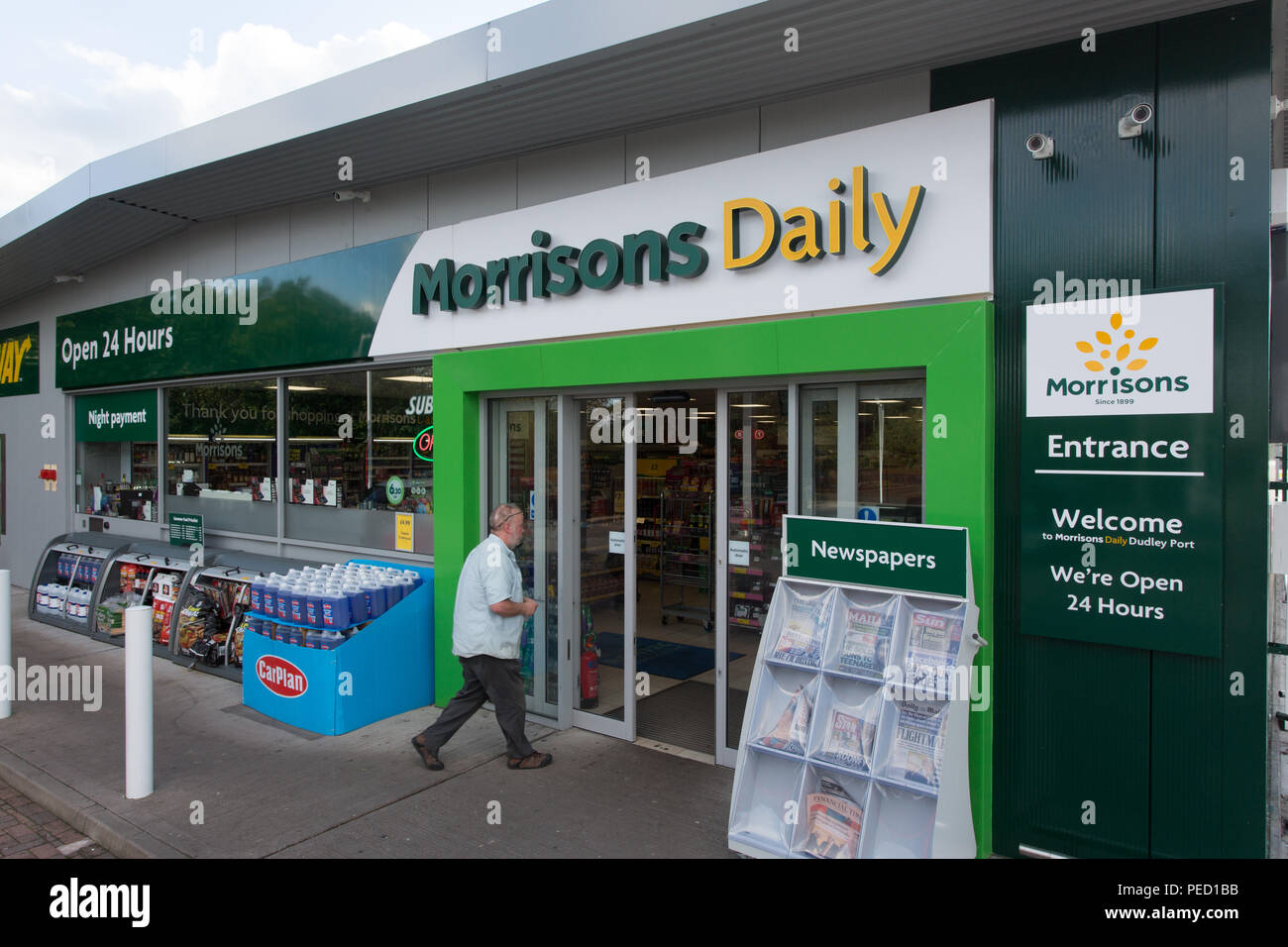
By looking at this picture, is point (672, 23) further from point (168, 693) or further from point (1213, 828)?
point (168, 693)

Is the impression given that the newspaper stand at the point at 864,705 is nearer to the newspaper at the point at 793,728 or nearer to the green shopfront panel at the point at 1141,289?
the newspaper at the point at 793,728

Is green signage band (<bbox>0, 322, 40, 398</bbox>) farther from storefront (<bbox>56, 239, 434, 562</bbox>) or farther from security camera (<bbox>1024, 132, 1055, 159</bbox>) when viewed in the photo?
security camera (<bbox>1024, 132, 1055, 159</bbox>)

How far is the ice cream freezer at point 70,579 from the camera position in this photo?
9.26 metres

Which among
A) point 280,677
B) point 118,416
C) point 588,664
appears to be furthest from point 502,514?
point 118,416

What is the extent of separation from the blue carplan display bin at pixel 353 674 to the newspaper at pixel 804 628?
330 cm

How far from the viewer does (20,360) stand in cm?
1183

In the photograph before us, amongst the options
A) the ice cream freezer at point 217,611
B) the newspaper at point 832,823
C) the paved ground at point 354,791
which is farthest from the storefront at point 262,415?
the newspaper at point 832,823

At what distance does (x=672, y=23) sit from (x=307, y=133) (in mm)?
3214

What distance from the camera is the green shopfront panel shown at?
3.60 meters

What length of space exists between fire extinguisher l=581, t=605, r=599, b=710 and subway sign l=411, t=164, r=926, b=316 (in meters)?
2.45

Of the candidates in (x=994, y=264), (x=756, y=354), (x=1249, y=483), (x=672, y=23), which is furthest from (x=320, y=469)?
(x=1249, y=483)

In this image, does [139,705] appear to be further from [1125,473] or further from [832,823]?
[1125,473]

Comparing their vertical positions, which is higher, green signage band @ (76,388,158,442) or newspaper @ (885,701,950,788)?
green signage band @ (76,388,158,442)

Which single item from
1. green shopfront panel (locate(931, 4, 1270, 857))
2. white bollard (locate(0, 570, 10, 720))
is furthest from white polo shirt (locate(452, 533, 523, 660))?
white bollard (locate(0, 570, 10, 720))
